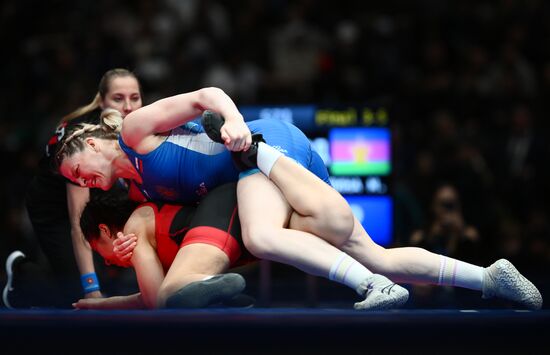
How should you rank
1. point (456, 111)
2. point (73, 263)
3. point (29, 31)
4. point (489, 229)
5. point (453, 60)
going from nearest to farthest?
point (73, 263) < point (489, 229) < point (456, 111) < point (453, 60) < point (29, 31)

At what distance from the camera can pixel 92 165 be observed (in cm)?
301

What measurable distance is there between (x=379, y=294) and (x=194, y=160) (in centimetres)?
83

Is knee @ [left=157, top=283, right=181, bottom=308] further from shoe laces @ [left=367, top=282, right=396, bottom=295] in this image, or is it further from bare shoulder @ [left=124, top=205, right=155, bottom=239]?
shoe laces @ [left=367, top=282, right=396, bottom=295]

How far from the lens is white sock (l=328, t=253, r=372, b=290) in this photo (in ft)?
8.54

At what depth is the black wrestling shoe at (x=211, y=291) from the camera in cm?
255

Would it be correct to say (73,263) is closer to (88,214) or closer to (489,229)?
(88,214)

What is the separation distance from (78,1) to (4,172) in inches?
79.4

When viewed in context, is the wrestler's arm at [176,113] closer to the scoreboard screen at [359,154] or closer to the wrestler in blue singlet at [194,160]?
the wrestler in blue singlet at [194,160]

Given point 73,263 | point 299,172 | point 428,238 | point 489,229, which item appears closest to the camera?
point 299,172

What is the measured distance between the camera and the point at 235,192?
117 inches

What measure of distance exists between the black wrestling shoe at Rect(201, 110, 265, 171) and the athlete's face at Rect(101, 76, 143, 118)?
1013 millimetres

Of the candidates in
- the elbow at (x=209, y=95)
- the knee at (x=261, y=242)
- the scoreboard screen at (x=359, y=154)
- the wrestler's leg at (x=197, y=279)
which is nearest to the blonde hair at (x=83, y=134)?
the elbow at (x=209, y=95)

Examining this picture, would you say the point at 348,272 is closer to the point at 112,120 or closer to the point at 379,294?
the point at 379,294

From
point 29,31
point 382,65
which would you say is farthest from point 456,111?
point 29,31
